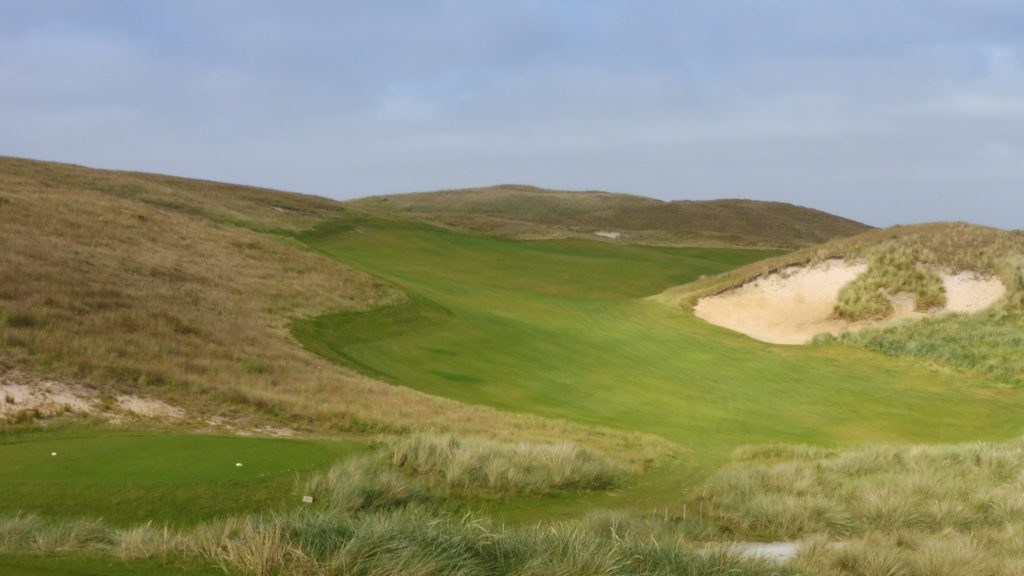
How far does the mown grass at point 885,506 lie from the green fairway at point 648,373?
85.3 inches

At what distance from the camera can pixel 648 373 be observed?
21.1 metres

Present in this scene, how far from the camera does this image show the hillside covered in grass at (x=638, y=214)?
8150 cm

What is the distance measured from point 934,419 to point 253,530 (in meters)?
16.5

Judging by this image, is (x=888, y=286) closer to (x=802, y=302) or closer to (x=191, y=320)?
(x=802, y=302)

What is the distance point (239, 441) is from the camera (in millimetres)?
9914

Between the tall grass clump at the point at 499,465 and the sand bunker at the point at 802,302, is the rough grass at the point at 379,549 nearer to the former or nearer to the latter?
the tall grass clump at the point at 499,465

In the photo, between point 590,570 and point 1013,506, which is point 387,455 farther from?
point 1013,506

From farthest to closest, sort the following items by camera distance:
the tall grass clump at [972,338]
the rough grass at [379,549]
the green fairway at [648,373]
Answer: the tall grass clump at [972,338], the green fairway at [648,373], the rough grass at [379,549]

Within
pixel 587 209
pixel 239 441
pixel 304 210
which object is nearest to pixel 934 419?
pixel 239 441

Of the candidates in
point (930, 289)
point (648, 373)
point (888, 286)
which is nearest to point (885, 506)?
point (648, 373)

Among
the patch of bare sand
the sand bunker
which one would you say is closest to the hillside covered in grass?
the sand bunker

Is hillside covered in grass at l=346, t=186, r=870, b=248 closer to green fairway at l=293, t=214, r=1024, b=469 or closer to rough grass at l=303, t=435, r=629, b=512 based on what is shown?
green fairway at l=293, t=214, r=1024, b=469

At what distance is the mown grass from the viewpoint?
282 inches

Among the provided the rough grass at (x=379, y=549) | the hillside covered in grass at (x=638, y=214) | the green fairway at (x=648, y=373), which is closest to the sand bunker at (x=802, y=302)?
the green fairway at (x=648, y=373)
